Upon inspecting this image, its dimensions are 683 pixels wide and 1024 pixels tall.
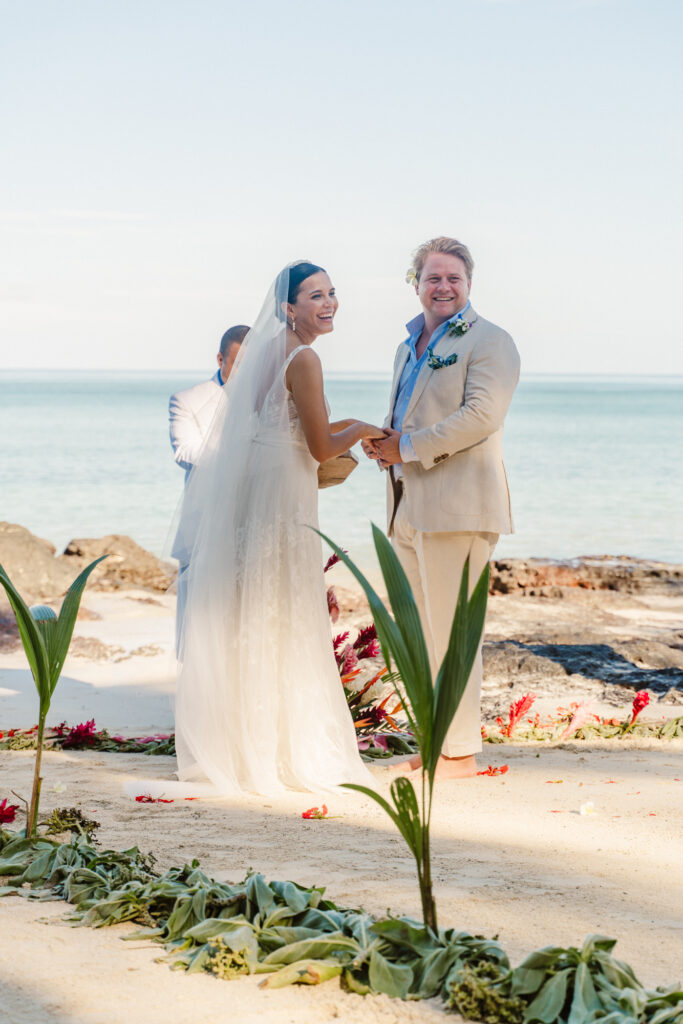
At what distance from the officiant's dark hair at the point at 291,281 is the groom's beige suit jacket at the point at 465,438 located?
71 centimetres

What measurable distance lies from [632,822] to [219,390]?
3625 millimetres

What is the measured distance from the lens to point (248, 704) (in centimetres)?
481

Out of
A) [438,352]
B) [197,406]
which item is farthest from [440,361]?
[197,406]

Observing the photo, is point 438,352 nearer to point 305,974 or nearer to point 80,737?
point 80,737

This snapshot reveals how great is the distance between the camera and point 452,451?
489 cm

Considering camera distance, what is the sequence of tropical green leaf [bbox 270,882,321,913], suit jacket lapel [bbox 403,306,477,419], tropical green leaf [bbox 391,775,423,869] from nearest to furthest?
tropical green leaf [bbox 391,775,423,869]
tropical green leaf [bbox 270,882,321,913]
suit jacket lapel [bbox 403,306,477,419]

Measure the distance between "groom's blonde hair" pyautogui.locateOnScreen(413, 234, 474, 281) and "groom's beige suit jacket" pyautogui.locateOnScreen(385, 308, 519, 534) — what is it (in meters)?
0.23

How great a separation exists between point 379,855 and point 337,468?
1955 millimetres

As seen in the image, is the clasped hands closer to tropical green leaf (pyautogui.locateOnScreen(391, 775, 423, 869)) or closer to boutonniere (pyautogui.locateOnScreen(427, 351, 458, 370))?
boutonniere (pyautogui.locateOnScreen(427, 351, 458, 370))

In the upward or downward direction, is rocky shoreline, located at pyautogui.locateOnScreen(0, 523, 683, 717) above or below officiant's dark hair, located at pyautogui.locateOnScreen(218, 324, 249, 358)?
→ below

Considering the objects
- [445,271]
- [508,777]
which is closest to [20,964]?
[508,777]

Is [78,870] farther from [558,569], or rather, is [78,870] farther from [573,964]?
[558,569]

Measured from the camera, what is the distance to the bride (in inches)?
188

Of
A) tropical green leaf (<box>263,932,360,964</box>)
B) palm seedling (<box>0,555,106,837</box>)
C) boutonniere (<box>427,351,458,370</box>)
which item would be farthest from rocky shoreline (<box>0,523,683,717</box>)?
tropical green leaf (<box>263,932,360,964</box>)
